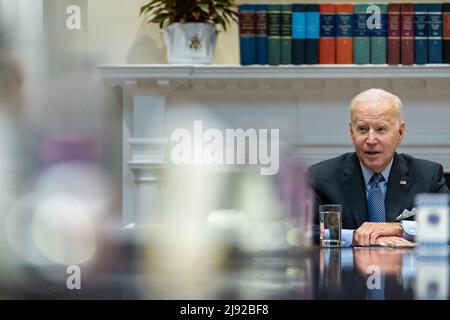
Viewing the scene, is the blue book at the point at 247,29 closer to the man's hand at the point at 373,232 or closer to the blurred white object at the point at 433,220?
the man's hand at the point at 373,232

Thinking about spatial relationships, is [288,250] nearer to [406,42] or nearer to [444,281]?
[444,281]

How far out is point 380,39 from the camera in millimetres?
2553

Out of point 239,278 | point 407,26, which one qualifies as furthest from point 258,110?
A: point 239,278

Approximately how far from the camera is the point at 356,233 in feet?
5.40

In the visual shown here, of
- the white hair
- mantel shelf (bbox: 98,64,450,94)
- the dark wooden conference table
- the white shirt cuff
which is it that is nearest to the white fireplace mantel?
mantel shelf (bbox: 98,64,450,94)

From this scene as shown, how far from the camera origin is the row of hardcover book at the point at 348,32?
2545 millimetres

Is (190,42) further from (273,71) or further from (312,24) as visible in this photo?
(312,24)

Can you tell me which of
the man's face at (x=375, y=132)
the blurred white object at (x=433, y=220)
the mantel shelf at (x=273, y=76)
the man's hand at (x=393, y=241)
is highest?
the mantel shelf at (x=273, y=76)

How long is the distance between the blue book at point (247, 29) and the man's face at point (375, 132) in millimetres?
640

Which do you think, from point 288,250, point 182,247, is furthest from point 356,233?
point 182,247

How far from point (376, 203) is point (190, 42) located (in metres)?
0.93

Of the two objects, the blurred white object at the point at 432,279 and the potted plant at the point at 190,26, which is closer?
the blurred white object at the point at 432,279

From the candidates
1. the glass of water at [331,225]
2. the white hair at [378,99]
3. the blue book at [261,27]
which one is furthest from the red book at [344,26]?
the glass of water at [331,225]
